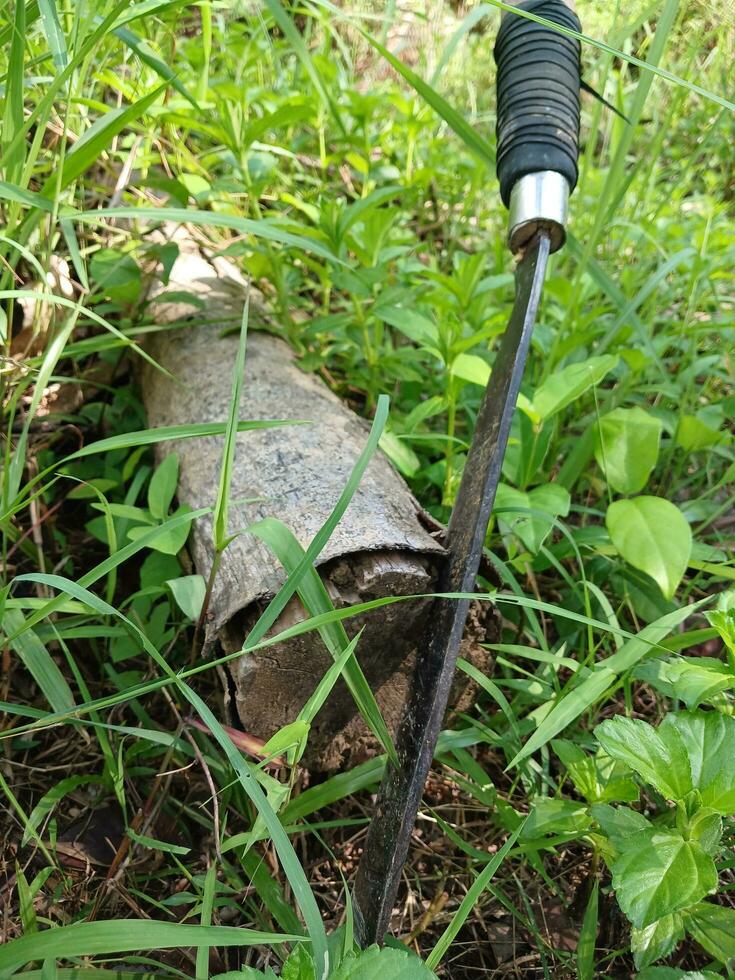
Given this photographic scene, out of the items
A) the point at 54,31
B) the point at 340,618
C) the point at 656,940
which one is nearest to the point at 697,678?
the point at 656,940

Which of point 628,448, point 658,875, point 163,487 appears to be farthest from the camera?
point 628,448

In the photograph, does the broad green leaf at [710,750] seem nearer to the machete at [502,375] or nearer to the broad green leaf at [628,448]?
the machete at [502,375]

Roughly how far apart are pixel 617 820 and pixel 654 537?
1.57 ft

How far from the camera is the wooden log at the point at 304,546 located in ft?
3.78

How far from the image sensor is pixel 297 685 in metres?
1.20

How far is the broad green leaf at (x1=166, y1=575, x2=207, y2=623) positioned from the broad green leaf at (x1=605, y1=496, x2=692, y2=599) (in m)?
0.70

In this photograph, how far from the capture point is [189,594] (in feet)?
3.86

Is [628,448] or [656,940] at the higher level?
[628,448]

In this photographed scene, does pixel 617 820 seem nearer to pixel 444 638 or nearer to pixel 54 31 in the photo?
pixel 444 638

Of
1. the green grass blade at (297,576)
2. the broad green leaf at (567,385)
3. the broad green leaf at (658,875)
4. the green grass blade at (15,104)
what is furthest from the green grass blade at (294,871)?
the green grass blade at (15,104)

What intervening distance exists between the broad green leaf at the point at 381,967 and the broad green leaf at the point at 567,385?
90 cm

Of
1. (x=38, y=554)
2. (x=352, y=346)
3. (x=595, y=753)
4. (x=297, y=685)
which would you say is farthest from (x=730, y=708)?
(x=38, y=554)

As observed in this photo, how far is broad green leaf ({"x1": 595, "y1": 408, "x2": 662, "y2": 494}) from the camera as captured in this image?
1.45m

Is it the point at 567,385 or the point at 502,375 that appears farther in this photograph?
the point at 567,385
